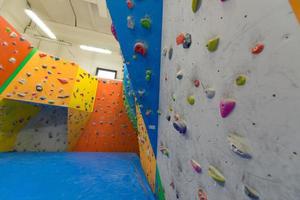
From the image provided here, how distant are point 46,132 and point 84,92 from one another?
111 centimetres

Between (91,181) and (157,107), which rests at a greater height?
(157,107)

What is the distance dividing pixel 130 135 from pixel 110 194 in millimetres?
2285

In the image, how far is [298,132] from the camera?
40 centimetres

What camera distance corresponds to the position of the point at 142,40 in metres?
1.18

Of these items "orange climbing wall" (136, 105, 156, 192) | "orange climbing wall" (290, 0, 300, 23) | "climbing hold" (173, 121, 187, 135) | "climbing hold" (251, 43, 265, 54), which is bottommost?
"orange climbing wall" (136, 105, 156, 192)

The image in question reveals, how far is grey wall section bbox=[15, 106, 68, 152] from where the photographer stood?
3.23m

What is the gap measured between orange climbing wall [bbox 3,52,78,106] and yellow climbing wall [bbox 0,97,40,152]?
308 mm

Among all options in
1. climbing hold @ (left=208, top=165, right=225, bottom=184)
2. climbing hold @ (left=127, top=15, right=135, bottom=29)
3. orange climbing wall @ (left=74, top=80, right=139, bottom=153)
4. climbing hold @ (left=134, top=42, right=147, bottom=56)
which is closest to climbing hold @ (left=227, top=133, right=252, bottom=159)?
climbing hold @ (left=208, top=165, right=225, bottom=184)

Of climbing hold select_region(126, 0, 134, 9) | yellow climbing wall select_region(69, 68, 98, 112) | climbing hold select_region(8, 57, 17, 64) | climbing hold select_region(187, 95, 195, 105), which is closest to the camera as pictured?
climbing hold select_region(187, 95, 195, 105)

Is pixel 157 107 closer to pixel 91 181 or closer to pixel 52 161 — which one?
pixel 91 181

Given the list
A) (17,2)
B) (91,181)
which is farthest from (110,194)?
(17,2)

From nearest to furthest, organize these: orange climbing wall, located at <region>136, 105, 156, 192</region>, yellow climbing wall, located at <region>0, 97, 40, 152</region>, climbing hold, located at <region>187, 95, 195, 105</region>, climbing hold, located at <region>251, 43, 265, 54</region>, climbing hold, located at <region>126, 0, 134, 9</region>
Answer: climbing hold, located at <region>251, 43, 265, 54</region> < climbing hold, located at <region>187, 95, 195, 105</region> < climbing hold, located at <region>126, 0, 134, 9</region> < orange climbing wall, located at <region>136, 105, 156, 192</region> < yellow climbing wall, located at <region>0, 97, 40, 152</region>

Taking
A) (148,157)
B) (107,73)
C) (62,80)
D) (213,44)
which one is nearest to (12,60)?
(62,80)

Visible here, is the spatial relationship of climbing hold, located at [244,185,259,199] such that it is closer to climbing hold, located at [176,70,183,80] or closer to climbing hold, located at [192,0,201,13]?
climbing hold, located at [176,70,183,80]
